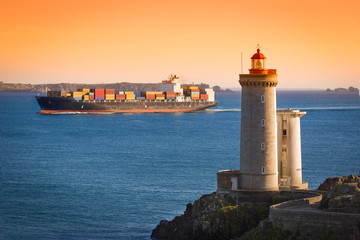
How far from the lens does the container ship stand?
147 m

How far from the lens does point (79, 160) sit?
5759 cm

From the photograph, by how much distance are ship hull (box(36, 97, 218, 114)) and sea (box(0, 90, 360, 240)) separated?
2265 inches

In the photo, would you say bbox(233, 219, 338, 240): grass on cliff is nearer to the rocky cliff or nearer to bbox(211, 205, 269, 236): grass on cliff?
the rocky cliff

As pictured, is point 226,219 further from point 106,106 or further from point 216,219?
point 106,106

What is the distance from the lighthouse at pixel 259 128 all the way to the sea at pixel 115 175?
221 inches

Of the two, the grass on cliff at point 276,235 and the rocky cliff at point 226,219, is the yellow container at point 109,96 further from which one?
the grass on cliff at point 276,235

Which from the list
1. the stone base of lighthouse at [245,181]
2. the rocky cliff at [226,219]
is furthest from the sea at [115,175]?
the stone base of lighthouse at [245,181]

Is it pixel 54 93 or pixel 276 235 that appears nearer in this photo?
pixel 276 235

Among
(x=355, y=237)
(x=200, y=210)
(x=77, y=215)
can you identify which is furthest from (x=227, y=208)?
(x=77, y=215)

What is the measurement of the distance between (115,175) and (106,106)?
105249 millimetres

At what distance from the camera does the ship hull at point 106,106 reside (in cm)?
14650

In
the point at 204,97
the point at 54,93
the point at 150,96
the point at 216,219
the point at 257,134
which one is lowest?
the point at 216,219

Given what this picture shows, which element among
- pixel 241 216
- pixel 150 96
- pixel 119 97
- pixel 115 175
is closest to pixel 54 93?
pixel 119 97

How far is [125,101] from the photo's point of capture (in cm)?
15425
